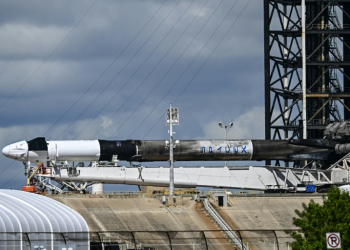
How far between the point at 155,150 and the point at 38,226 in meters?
38.7

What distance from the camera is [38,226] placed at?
2606 inches

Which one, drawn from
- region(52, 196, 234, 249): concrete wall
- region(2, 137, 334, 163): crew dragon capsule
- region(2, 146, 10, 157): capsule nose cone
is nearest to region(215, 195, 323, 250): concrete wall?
region(52, 196, 234, 249): concrete wall

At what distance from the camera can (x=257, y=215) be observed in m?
95.9

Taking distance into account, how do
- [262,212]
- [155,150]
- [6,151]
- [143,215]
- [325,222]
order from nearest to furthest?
[325,222]
[143,215]
[262,212]
[6,151]
[155,150]

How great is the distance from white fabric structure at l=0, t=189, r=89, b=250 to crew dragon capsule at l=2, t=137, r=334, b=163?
987 inches

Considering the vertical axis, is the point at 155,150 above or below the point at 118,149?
above

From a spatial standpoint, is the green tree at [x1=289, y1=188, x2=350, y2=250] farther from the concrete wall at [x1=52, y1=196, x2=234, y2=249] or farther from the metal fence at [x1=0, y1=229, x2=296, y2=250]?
the concrete wall at [x1=52, y1=196, x2=234, y2=249]

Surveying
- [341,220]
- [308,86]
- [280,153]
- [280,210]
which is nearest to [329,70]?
[308,86]

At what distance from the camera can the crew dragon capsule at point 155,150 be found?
9938 cm

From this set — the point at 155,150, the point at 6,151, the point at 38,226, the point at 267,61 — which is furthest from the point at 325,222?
the point at 267,61

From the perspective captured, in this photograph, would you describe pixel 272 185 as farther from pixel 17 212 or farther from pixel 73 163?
pixel 17 212

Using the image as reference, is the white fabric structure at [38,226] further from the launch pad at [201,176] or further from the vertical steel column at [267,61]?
the vertical steel column at [267,61]

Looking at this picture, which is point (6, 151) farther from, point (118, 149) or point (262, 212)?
point (262, 212)

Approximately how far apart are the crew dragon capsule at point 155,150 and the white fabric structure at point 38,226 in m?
25.1
